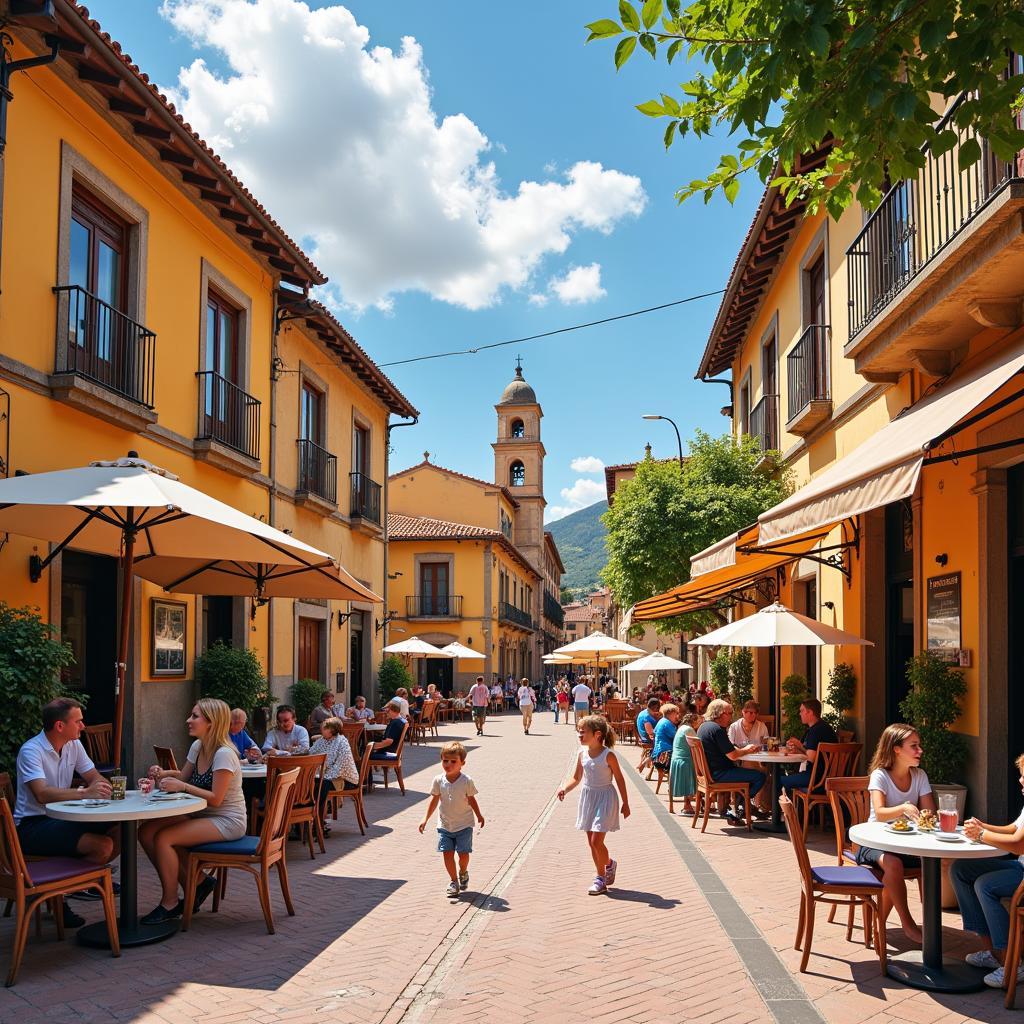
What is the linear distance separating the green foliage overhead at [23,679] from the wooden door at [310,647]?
411 inches

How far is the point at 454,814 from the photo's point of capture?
7949mm

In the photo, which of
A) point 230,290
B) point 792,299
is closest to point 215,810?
point 230,290

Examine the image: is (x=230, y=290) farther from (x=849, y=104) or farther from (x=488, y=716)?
(x=488, y=716)

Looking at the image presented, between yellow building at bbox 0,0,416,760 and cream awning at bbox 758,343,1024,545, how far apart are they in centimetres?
680

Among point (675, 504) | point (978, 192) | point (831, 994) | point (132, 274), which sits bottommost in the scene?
point (831, 994)

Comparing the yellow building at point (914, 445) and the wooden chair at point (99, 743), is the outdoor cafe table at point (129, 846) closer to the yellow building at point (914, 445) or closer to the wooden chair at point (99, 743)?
the wooden chair at point (99, 743)

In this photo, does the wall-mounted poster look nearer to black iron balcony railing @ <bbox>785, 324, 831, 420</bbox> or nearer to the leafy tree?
black iron balcony railing @ <bbox>785, 324, 831, 420</bbox>

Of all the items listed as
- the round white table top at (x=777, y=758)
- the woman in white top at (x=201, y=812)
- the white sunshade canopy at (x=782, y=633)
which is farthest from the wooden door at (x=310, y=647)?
the woman in white top at (x=201, y=812)

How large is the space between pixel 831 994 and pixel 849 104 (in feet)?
14.5

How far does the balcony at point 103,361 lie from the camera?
10203mm

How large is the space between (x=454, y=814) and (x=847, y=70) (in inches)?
225

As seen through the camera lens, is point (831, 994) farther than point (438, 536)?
No

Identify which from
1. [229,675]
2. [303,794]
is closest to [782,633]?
[303,794]

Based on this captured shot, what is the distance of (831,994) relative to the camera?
5547mm
